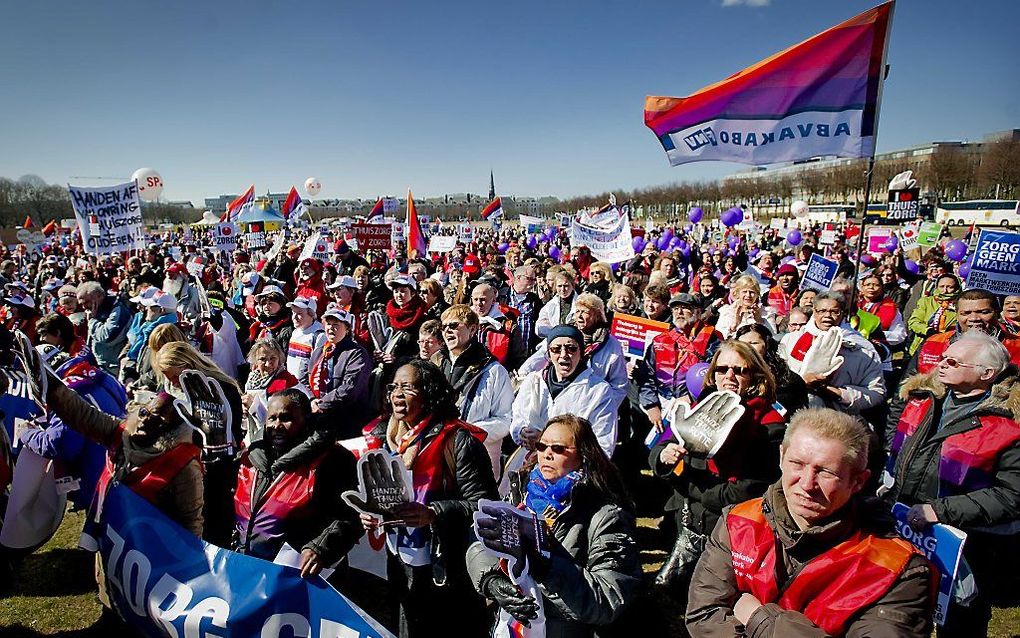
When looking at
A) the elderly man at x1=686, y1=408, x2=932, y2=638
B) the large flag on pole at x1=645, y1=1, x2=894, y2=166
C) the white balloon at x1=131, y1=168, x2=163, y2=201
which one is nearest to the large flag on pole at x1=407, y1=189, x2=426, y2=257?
the large flag on pole at x1=645, y1=1, x2=894, y2=166

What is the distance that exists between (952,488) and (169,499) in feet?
14.1

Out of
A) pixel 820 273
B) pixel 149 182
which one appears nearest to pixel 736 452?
pixel 820 273

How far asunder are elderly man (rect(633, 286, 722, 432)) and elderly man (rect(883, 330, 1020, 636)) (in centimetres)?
199

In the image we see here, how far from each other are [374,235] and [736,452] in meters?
11.9

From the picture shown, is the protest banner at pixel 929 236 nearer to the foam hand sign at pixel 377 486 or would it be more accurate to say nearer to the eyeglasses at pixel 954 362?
the eyeglasses at pixel 954 362

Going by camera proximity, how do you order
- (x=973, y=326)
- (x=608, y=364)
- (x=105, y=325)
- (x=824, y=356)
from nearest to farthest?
1. (x=824, y=356)
2. (x=608, y=364)
3. (x=973, y=326)
4. (x=105, y=325)

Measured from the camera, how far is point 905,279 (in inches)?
413

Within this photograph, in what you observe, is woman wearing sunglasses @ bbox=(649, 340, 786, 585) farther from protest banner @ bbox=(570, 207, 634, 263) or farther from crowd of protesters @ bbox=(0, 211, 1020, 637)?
protest banner @ bbox=(570, 207, 634, 263)

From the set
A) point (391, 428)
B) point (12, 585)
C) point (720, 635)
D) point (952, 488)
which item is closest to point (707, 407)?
point (720, 635)

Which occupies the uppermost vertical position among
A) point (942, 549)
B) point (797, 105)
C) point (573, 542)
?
point (797, 105)

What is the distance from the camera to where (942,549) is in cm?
256

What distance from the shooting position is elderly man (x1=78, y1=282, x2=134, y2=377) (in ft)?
22.9

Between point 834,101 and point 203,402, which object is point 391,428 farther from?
point 834,101

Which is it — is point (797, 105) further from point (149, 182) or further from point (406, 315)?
point (149, 182)
